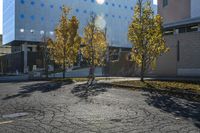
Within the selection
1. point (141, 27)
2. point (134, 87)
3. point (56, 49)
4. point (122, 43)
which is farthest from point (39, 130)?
point (122, 43)

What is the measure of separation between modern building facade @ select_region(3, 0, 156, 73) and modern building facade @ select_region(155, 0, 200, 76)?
3854 cm

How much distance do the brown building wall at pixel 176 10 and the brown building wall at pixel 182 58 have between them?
24.5 ft

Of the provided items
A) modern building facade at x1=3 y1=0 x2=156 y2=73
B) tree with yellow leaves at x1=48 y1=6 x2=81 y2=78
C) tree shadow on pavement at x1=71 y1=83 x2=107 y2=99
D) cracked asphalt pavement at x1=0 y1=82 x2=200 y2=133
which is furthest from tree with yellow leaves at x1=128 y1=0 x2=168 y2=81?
modern building facade at x1=3 y1=0 x2=156 y2=73

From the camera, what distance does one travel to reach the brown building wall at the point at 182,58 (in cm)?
3275

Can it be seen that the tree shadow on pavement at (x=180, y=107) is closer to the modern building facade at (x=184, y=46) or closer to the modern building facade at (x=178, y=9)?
the modern building facade at (x=184, y=46)

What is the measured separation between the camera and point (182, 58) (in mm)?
34250

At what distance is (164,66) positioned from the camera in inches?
1457

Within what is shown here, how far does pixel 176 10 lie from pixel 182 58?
11.6 m

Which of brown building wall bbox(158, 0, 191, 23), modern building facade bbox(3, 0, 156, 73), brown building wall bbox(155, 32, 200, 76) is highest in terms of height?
modern building facade bbox(3, 0, 156, 73)

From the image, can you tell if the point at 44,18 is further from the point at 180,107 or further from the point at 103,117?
the point at 103,117

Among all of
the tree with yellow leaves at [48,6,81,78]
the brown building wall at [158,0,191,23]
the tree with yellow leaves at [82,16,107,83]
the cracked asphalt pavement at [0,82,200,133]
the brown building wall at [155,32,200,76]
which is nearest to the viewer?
the cracked asphalt pavement at [0,82,200,133]

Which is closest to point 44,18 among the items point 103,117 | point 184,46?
point 184,46

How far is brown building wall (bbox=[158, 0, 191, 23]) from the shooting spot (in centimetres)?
4183

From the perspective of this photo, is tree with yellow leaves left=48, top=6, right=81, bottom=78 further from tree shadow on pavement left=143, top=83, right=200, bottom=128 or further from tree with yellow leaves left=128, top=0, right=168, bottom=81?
tree shadow on pavement left=143, top=83, right=200, bottom=128
